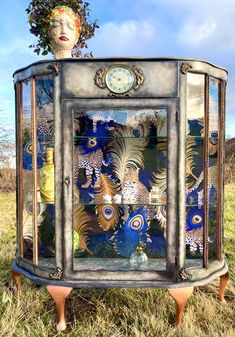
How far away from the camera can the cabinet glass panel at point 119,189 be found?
3014 mm

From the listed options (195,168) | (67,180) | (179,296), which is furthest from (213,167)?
(67,180)

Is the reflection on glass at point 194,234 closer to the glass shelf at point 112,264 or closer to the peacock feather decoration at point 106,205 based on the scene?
the glass shelf at point 112,264

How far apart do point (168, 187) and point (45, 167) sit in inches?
39.8

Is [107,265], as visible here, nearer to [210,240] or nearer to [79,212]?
[79,212]

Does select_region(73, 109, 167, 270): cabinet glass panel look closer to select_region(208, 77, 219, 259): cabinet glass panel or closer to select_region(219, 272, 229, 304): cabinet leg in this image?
select_region(208, 77, 219, 259): cabinet glass panel

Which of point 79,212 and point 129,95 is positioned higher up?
point 129,95

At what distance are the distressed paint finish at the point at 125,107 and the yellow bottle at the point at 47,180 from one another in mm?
233

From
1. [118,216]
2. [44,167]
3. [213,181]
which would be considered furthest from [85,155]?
[213,181]

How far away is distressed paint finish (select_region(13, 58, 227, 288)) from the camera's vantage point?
276cm

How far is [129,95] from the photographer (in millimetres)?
2768

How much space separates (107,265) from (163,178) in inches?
32.9

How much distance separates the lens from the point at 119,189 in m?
3.33

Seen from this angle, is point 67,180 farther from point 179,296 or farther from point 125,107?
point 179,296

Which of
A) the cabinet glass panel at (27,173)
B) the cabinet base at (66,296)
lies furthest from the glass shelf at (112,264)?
the cabinet glass panel at (27,173)
